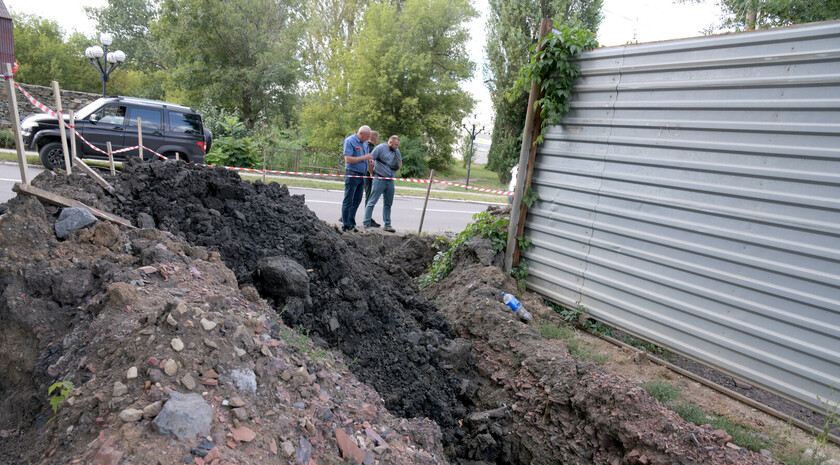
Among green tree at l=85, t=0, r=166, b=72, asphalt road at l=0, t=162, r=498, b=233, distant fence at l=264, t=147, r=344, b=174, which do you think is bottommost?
asphalt road at l=0, t=162, r=498, b=233

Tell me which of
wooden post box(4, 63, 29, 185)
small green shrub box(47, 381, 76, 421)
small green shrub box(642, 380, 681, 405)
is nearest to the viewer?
small green shrub box(47, 381, 76, 421)

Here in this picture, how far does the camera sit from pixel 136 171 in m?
4.84

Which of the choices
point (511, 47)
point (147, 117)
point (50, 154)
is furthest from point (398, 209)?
point (511, 47)

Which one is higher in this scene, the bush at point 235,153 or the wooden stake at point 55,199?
the wooden stake at point 55,199

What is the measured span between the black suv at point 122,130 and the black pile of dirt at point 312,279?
8.24m

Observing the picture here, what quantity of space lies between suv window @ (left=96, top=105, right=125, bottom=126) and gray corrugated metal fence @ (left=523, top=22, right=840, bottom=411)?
11683 millimetres

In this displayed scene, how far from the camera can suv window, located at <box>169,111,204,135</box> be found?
12789 mm

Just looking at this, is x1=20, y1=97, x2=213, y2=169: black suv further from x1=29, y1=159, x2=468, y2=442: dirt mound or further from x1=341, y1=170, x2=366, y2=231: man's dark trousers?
x1=29, y1=159, x2=468, y2=442: dirt mound

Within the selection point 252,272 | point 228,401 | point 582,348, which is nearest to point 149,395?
point 228,401

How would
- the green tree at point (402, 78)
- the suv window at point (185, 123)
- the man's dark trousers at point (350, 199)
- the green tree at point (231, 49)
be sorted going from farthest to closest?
the green tree at point (402, 78)
the green tree at point (231, 49)
the suv window at point (185, 123)
the man's dark trousers at point (350, 199)

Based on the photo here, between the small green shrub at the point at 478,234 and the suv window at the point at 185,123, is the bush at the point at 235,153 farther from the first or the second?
the small green shrub at the point at 478,234

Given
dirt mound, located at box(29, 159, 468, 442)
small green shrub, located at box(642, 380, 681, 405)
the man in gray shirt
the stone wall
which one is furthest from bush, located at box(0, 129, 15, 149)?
small green shrub, located at box(642, 380, 681, 405)

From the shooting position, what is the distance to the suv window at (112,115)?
12.0 meters

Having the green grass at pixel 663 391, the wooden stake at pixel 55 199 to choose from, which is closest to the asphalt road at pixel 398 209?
the wooden stake at pixel 55 199
